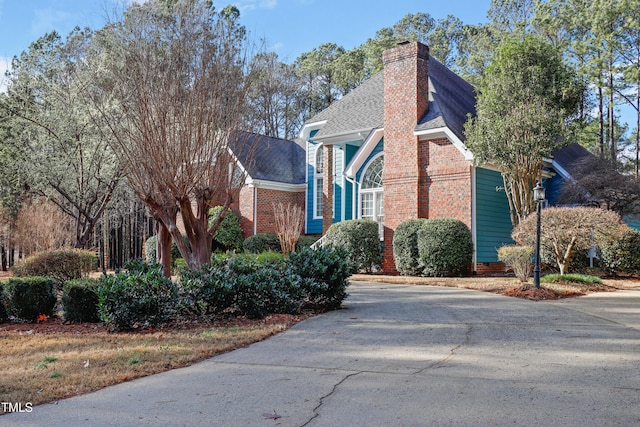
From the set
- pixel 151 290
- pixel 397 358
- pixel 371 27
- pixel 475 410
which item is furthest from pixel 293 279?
pixel 371 27

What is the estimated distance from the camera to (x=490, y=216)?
56.5 feet

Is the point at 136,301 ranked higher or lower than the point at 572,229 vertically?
lower

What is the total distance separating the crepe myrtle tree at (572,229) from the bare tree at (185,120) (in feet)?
25.4

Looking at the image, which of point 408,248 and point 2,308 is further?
point 408,248

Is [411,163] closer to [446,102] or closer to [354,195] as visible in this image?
[446,102]

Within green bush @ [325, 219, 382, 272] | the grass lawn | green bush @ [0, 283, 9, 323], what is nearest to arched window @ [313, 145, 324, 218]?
green bush @ [325, 219, 382, 272]

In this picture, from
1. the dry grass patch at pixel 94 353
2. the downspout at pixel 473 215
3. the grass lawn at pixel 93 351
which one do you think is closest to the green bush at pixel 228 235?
the downspout at pixel 473 215

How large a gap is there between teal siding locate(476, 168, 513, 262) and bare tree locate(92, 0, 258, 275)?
9460mm

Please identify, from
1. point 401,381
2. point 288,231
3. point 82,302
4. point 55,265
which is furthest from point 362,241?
point 401,381

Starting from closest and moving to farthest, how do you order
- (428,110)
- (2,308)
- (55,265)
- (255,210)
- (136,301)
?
1. (136,301)
2. (2,308)
3. (55,265)
4. (428,110)
5. (255,210)

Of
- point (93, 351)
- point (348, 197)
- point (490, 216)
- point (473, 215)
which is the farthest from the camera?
point (348, 197)

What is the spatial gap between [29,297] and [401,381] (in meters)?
6.73

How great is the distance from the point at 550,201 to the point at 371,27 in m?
22.3

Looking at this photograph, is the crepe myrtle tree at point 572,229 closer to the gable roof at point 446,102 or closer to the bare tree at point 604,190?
the bare tree at point 604,190
